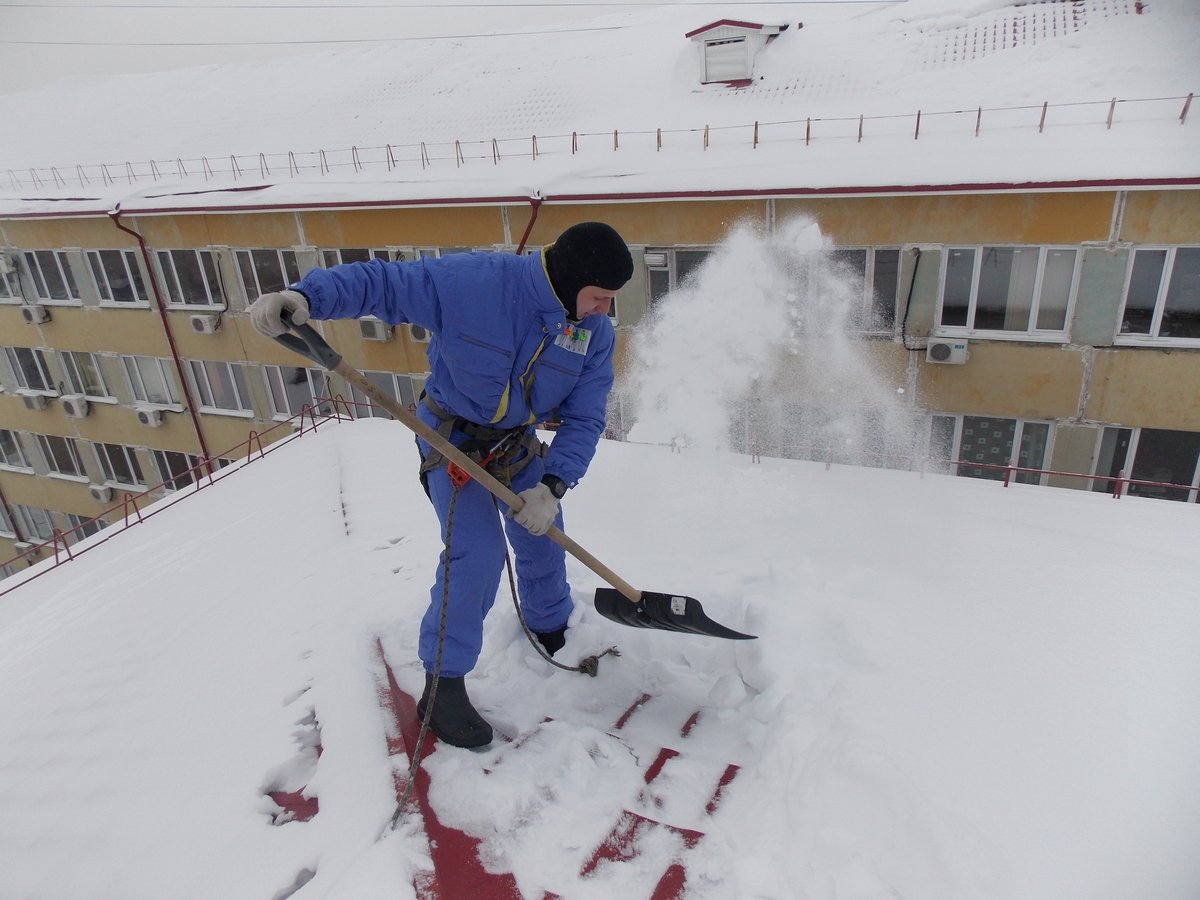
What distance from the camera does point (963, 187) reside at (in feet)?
23.7

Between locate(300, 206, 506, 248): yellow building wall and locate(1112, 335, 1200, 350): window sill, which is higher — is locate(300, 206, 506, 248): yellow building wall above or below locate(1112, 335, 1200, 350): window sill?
above

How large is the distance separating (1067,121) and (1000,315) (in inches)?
96.8

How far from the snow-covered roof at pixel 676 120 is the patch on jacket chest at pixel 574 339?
6017 millimetres

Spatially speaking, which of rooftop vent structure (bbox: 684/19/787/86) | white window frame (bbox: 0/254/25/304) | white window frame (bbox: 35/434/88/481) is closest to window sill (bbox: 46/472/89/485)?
white window frame (bbox: 35/434/88/481)

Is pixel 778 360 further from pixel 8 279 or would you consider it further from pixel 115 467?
pixel 8 279

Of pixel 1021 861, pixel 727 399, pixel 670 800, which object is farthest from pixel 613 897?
pixel 727 399

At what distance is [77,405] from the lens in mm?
15156

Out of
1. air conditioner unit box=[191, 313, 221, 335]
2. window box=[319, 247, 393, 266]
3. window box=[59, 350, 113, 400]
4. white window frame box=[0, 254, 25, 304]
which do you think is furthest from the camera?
window box=[59, 350, 113, 400]

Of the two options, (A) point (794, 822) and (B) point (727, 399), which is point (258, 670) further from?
(B) point (727, 399)

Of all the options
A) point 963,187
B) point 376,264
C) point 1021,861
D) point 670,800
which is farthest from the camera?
point 963,187

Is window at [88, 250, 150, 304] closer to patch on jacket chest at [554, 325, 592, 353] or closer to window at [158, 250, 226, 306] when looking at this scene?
window at [158, 250, 226, 306]

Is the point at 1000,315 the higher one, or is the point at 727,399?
the point at 1000,315

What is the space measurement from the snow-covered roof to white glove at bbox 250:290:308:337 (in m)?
6.88

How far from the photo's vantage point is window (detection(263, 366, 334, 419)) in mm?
13109
